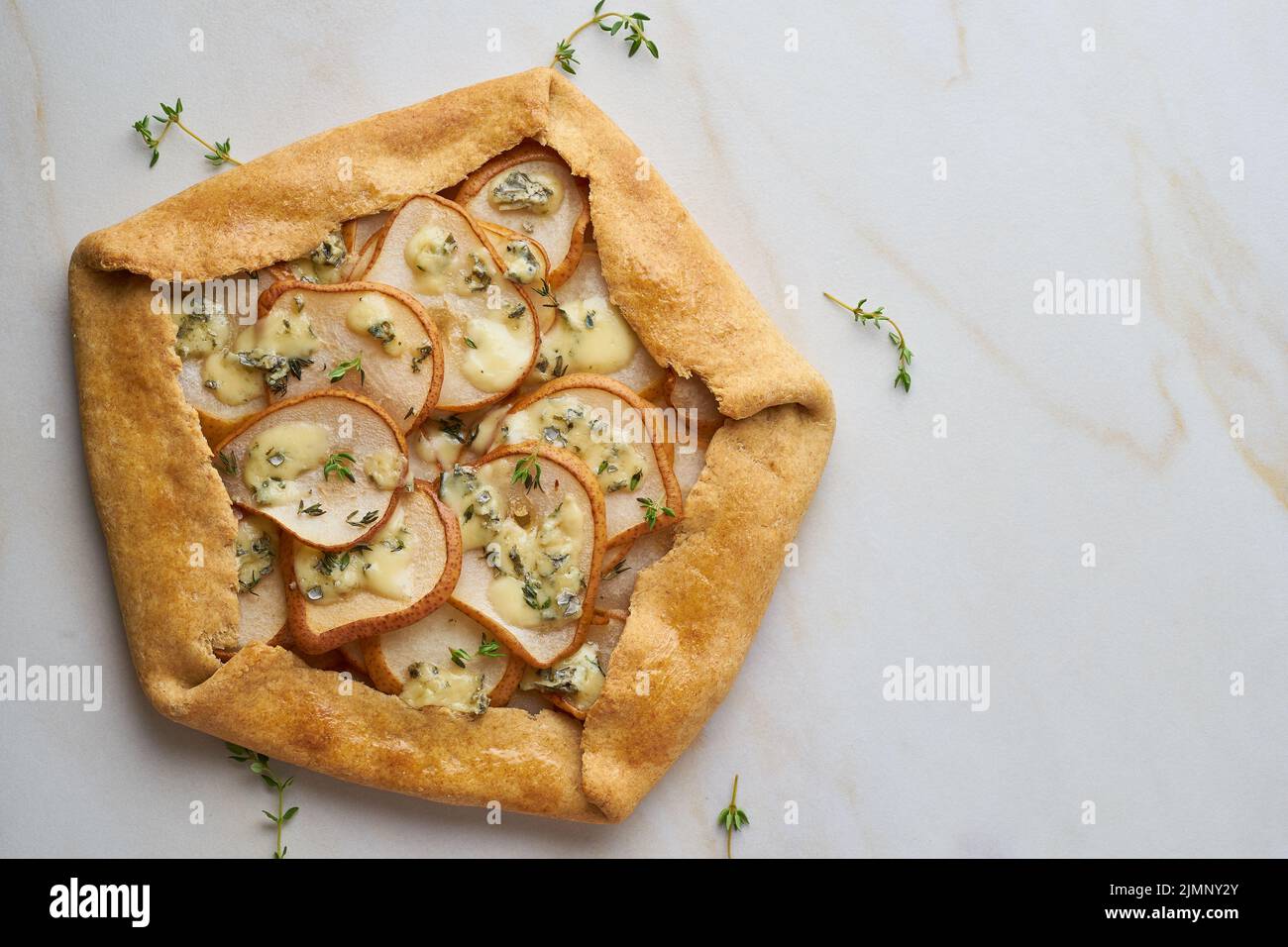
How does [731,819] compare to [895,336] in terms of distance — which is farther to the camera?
[895,336]

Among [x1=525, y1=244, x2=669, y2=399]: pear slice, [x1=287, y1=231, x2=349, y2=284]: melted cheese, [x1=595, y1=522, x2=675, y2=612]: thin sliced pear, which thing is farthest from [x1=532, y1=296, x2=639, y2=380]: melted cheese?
[x1=287, y1=231, x2=349, y2=284]: melted cheese

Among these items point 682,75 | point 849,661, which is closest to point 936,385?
point 849,661

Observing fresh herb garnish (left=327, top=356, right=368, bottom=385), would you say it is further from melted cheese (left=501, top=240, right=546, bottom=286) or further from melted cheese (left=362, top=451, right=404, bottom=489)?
melted cheese (left=501, top=240, right=546, bottom=286)

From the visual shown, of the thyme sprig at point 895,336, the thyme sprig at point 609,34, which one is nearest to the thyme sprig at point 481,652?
the thyme sprig at point 895,336

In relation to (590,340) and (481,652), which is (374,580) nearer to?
(481,652)

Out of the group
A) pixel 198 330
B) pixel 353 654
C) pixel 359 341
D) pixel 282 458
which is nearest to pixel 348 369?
pixel 359 341

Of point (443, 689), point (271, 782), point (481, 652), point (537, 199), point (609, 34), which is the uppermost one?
point (609, 34)
